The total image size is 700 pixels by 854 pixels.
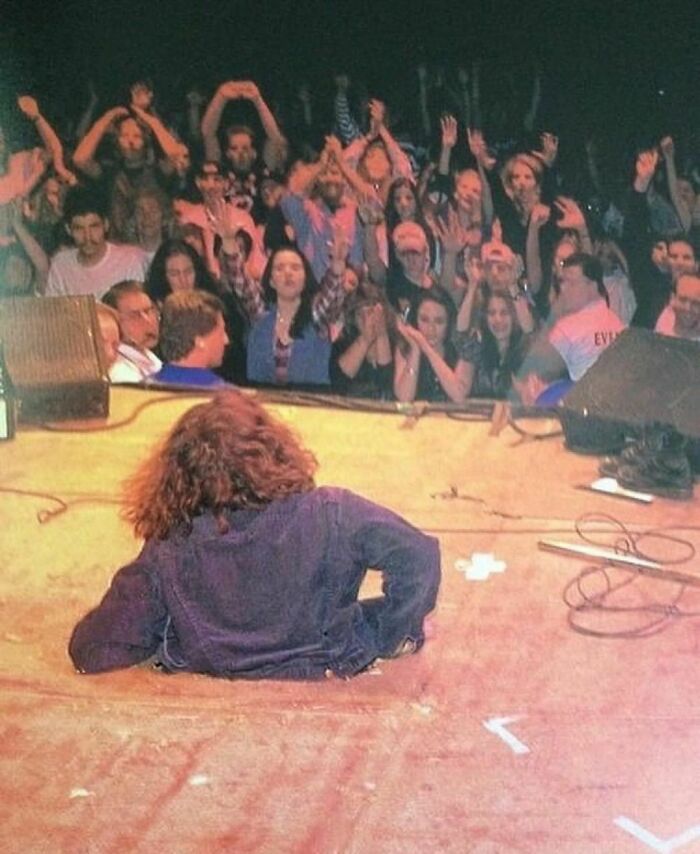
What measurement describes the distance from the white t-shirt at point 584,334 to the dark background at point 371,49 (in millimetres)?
777

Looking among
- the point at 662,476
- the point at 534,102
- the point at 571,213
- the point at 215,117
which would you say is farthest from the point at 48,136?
the point at 662,476

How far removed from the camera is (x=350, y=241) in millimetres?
5984

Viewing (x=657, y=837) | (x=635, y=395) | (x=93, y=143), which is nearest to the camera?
(x=657, y=837)

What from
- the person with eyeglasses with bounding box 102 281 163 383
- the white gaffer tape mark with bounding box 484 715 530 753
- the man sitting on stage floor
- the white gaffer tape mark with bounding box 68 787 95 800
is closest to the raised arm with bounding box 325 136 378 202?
the person with eyeglasses with bounding box 102 281 163 383

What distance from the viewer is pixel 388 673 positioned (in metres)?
3.07

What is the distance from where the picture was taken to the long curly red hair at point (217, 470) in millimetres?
2846

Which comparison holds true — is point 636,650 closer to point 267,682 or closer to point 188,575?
point 267,682

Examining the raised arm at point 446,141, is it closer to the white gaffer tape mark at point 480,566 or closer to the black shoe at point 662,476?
the black shoe at point 662,476

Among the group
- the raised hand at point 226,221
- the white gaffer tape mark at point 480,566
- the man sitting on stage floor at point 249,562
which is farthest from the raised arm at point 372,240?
the man sitting on stage floor at point 249,562

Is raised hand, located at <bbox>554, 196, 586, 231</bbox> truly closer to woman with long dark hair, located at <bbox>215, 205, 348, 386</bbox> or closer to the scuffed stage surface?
woman with long dark hair, located at <bbox>215, 205, 348, 386</bbox>

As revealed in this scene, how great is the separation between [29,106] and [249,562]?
12.9ft

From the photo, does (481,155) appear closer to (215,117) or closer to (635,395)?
(215,117)

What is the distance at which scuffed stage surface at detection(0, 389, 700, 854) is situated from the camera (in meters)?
2.45

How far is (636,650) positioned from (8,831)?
1.57 meters
